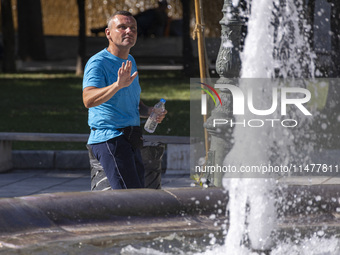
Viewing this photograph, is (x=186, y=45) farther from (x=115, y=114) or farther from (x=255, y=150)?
(x=115, y=114)

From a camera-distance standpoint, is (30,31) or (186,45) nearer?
(186,45)

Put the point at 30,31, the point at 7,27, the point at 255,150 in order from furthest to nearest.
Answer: the point at 30,31 → the point at 7,27 → the point at 255,150

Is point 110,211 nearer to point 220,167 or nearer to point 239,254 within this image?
point 239,254

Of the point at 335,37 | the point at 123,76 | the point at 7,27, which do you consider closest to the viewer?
the point at 123,76

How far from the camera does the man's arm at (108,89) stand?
4.55m

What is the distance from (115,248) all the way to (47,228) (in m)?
0.41

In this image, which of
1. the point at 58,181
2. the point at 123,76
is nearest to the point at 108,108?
the point at 123,76

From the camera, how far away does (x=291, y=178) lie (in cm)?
796

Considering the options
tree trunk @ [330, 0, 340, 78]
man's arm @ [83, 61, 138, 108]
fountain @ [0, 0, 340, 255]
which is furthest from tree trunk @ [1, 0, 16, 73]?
man's arm @ [83, 61, 138, 108]

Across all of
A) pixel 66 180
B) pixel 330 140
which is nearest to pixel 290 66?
pixel 330 140

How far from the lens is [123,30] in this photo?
4953mm

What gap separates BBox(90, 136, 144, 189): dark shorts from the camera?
193 inches

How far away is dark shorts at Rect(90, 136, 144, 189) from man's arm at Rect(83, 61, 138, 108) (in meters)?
0.34

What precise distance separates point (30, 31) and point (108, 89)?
22.0m
